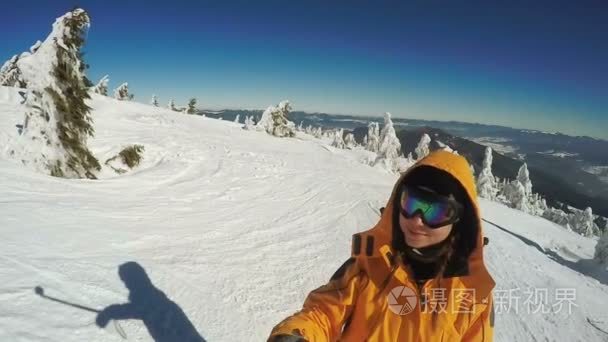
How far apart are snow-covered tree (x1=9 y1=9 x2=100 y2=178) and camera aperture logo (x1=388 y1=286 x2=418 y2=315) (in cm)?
1328

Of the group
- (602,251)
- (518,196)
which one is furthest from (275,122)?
(518,196)

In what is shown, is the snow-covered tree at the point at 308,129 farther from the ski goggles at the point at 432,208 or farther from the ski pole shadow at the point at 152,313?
the ski goggles at the point at 432,208

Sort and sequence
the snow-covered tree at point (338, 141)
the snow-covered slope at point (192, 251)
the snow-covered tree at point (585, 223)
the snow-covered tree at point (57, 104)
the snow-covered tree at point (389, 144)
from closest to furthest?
1. the snow-covered slope at point (192, 251)
2. the snow-covered tree at point (57, 104)
3. the snow-covered tree at point (585, 223)
4. the snow-covered tree at point (389, 144)
5. the snow-covered tree at point (338, 141)

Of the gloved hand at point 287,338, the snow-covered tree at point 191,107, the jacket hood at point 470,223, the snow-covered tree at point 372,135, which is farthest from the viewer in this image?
the snow-covered tree at point 372,135

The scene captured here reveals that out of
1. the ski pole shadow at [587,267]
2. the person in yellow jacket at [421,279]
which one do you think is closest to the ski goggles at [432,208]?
the person in yellow jacket at [421,279]

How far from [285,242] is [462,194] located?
25.4 feet

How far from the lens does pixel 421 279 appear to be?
275 centimetres

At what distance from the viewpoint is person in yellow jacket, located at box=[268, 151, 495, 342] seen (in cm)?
260

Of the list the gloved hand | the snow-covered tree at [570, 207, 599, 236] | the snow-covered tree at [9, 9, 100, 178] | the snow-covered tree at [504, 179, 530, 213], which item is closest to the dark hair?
the gloved hand

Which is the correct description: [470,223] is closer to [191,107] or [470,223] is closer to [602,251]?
[602,251]

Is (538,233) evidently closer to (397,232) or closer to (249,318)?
(249,318)

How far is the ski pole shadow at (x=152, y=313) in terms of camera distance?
17.1 ft

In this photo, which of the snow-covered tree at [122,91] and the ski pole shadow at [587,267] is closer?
the ski pole shadow at [587,267]

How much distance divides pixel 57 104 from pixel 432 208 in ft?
46.8
